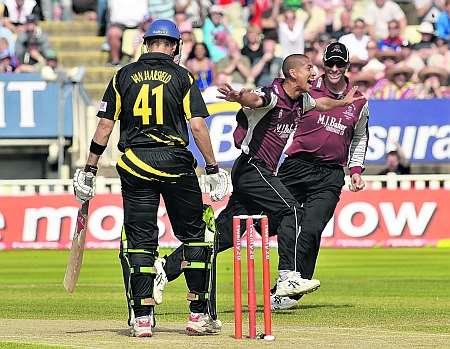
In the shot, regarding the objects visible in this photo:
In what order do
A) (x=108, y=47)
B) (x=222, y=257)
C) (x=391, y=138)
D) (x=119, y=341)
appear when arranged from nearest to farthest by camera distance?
(x=119, y=341), (x=222, y=257), (x=391, y=138), (x=108, y=47)

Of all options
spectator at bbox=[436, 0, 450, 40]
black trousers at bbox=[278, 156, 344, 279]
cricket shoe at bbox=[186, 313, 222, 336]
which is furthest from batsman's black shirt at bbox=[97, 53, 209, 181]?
spectator at bbox=[436, 0, 450, 40]

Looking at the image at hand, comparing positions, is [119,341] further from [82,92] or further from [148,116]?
[82,92]

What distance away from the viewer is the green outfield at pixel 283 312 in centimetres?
1052

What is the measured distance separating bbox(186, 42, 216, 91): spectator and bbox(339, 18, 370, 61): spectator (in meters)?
2.67

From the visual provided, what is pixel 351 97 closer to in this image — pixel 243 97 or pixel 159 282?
pixel 243 97

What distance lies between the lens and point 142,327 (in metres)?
10.6

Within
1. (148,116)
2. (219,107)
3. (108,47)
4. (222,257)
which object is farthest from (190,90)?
(108,47)

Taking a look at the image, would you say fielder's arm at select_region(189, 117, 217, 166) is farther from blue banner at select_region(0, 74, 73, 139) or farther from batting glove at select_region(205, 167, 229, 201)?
blue banner at select_region(0, 74, 73, 139)

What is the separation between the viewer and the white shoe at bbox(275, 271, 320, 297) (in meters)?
12.9

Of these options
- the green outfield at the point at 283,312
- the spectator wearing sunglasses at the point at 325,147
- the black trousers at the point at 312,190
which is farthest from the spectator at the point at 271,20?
the black trousers at the point at 312,190

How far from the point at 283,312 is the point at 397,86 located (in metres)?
14.3

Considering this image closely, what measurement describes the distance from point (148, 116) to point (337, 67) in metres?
3.69

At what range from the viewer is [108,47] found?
29.4 m

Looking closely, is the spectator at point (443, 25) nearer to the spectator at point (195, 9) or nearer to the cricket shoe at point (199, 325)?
the spectator at point (195, 9)
